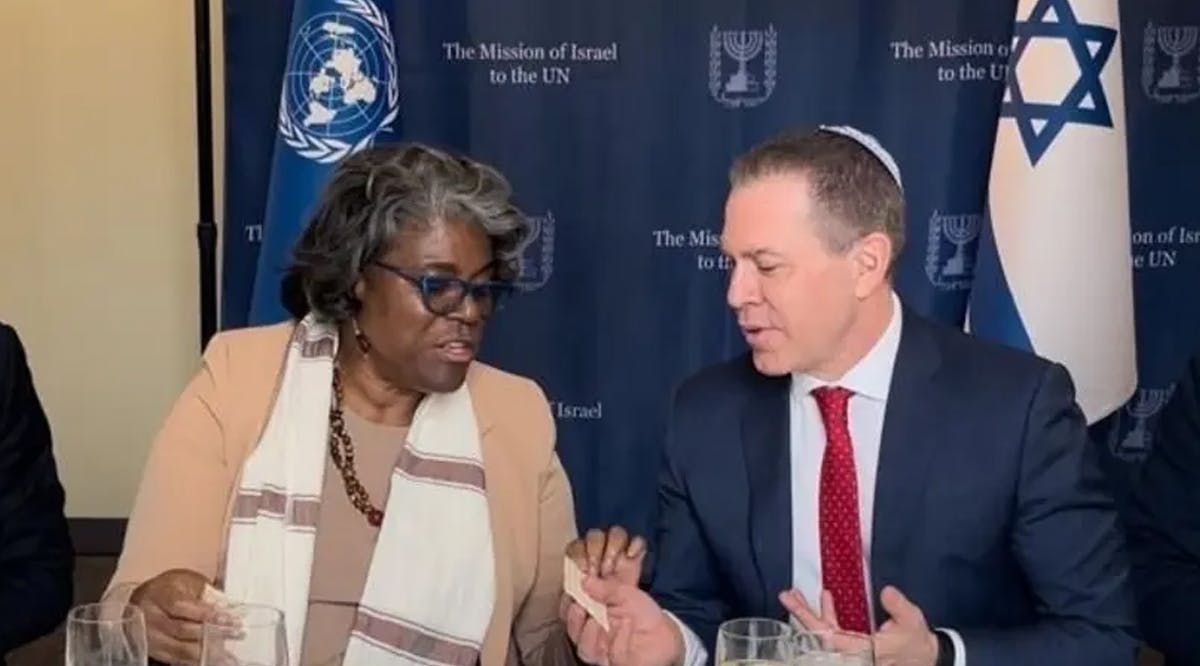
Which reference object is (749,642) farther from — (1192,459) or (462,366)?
(1192,459)

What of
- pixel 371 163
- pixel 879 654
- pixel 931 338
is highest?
pixel 371 163

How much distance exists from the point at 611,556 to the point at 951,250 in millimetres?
2435

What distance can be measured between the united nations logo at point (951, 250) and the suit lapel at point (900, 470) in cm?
207

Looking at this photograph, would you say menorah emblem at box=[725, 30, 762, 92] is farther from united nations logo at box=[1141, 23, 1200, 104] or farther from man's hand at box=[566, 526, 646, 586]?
man's hand at box=[566, 526, 646, 586]

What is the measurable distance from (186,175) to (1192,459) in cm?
335

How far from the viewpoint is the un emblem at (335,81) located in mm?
3832

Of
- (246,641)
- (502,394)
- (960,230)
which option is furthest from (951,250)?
(246,641)

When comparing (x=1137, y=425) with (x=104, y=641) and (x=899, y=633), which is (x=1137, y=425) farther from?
(x=104, y=641)

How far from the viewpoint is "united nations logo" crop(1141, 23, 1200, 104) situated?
4.18 metres

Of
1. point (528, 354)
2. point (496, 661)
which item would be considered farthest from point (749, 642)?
point (528, 354)

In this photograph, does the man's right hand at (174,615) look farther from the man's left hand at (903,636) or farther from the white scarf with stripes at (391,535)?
the man's left hand at (903,636)

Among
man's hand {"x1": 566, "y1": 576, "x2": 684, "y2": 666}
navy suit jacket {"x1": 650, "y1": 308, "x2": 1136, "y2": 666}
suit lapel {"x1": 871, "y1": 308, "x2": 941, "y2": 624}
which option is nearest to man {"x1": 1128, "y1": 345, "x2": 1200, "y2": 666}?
navy suit jacket {"x1": 650, "y1": 308, "x2": 1136, "y2": 666}

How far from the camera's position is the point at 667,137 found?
14.0 ft

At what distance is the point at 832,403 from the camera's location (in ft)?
7.19
